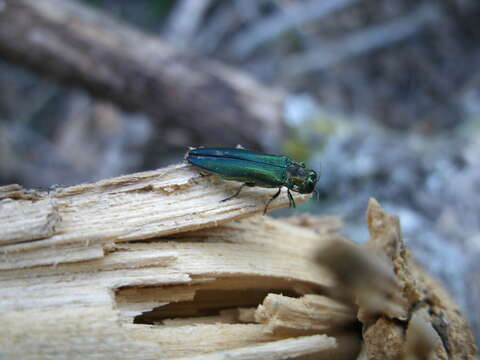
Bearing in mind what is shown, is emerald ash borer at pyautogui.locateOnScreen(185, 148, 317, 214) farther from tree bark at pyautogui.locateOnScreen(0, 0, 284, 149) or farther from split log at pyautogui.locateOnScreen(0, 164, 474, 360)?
tree bark at pyautogui.locateOnScreen(0, 0, 284, 149)

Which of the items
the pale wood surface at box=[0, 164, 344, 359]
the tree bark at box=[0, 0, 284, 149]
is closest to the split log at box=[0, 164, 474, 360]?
the pale wood surface at box=[0, 164, 344, 359]

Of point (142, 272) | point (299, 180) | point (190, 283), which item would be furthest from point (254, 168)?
point (142, 272)

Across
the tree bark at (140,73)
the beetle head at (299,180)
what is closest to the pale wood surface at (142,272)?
the beetle head at (299,180)

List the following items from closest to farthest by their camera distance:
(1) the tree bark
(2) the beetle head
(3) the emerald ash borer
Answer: (3) the emerald ash borer → (2) the beetle head → (1) the tree bark

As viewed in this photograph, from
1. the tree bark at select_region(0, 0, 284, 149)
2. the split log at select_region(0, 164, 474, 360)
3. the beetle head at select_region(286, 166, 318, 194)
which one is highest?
the tree bark at select_region(0, 0, 284, 149)

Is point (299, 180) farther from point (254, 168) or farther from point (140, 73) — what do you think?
point (140, 73)

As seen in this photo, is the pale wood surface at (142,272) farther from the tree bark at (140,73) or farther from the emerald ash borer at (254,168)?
the tree bark at (140,73)

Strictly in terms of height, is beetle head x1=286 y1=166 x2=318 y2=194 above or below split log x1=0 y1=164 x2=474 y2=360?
above
